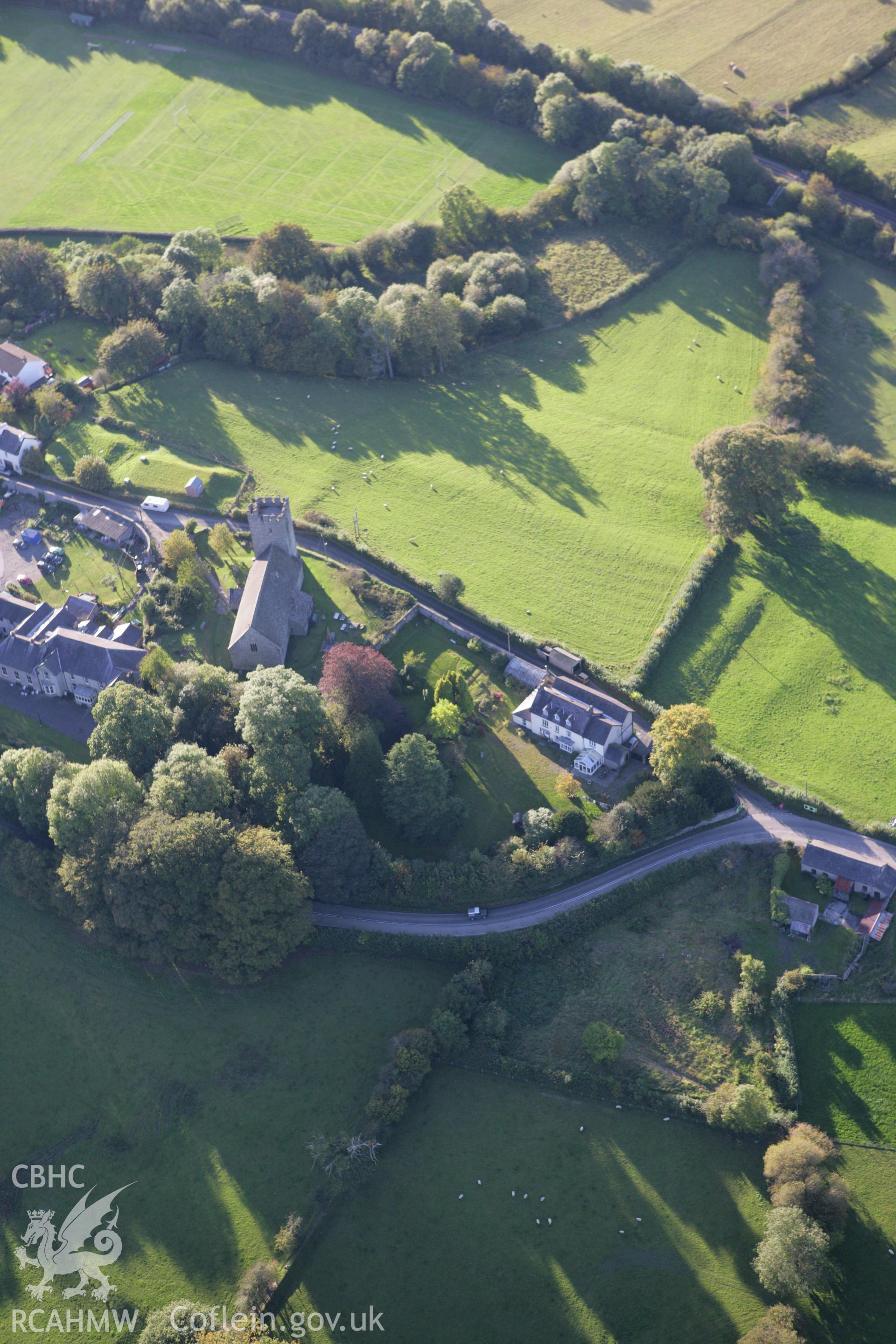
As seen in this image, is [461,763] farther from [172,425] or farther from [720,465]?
[172,425]

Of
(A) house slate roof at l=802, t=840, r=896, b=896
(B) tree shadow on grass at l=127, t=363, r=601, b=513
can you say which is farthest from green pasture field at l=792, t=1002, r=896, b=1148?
(B) tree shadow on grass at l=127, t=363, r=601, b=513

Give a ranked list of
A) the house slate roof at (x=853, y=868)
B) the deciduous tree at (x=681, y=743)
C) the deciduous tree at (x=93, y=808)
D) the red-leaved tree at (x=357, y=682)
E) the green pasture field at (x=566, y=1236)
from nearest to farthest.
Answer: the green pasture field at (x=566, y=1236), the house slate roof at (x=853, y=868), the deciduous tree at (x=93, y=808), the deciduous tree at (x=681, y=743), the red-leaved tree at (x=357, y=682)

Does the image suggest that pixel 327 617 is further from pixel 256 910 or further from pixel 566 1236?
pixel 566 1236

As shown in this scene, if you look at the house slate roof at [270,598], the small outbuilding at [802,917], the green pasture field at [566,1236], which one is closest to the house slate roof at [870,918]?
the small outbuilding at [802,917]

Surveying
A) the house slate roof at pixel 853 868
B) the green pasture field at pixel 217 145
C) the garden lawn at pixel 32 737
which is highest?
the green pasture field at pixel 217 145

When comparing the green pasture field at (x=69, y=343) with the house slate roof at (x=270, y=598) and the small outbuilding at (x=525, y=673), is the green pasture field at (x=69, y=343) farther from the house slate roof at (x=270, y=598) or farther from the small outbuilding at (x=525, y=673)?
the small outbuilding at (x=525, y=673)

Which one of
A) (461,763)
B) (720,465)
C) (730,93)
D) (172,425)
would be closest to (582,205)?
(730,93)

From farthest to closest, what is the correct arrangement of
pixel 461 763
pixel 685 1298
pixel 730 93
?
pixel 730 93 → pixel 461 763 → pixel 685 1298

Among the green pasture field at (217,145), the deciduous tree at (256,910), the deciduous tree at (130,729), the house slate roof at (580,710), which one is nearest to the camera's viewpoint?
the deciduous tree at (256,910)
